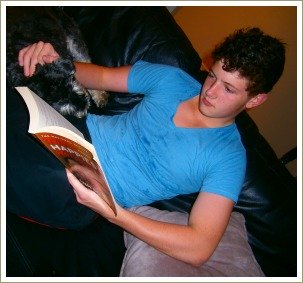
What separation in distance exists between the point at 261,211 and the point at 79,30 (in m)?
1.44

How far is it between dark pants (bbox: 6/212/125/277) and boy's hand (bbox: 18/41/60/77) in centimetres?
62

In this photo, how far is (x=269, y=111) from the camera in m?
2.69

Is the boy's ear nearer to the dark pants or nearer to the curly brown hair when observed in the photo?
the curly brown hair

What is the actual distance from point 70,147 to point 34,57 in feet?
1.94

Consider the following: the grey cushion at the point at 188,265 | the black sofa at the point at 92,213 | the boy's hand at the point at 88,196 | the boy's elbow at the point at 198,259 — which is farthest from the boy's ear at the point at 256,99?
the boy's hand at the point at 88,196

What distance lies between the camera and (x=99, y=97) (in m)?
1.71

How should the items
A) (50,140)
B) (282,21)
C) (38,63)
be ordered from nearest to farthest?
(50,140) < (38,63) < (282,21)

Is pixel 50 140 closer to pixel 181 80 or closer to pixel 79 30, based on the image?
pixel 181 80

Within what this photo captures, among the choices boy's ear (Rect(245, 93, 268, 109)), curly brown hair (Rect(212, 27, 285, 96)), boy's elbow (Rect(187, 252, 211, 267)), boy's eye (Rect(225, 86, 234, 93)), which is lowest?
boy's elbow (Rect(187, 252, 211, 267))

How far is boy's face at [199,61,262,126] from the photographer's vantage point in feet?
4.18

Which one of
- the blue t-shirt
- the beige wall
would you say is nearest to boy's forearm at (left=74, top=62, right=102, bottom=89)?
the blue t-shirt

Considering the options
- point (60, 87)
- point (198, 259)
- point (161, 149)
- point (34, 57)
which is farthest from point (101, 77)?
point (198, 259)

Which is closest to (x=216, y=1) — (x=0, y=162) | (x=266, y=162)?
(x=266, y=162)

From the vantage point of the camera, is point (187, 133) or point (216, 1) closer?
point (187, 133)
